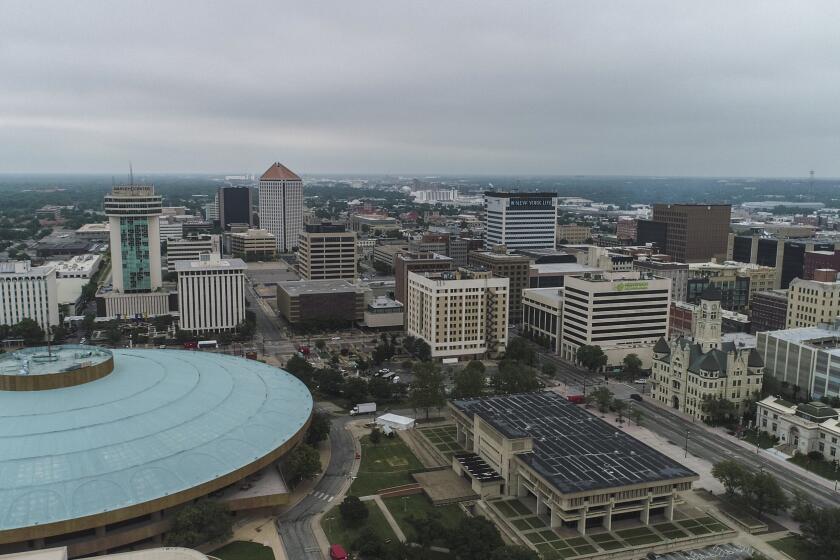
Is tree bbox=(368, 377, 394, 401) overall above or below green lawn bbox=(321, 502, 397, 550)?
above

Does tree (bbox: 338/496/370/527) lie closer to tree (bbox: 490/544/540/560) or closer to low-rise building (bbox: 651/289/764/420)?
tree (bbox: 490/544/540/560)

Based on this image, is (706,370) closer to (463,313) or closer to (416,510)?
(463,313)

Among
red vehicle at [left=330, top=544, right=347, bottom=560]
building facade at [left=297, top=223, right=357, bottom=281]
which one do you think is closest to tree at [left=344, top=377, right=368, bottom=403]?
red vehicle at [left=330, top=544, right=347, bottom=560]

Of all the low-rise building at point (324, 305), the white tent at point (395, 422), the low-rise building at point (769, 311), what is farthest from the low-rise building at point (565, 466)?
the low-rise building at point (769, 311)

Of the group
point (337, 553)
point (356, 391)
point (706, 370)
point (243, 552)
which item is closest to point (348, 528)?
point (337, 553)

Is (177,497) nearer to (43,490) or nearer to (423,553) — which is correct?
(43,490)

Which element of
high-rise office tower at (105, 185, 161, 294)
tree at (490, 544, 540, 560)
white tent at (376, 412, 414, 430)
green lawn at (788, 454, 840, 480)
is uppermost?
high-rise office tower at (105, 185, 161, 294)
